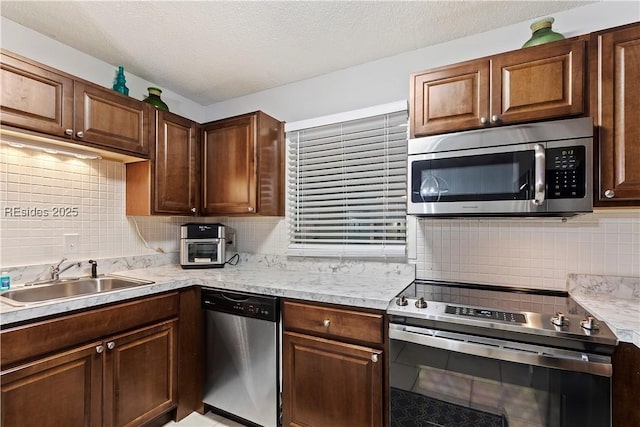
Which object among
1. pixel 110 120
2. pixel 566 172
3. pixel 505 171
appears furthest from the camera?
pixel 110 120

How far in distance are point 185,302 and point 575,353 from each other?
197 cm

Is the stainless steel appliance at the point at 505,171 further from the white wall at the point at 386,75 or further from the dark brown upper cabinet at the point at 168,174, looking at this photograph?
the dark brown upper cabinet at the point at 168,174

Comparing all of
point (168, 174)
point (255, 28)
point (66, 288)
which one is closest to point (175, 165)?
point (168, 174)

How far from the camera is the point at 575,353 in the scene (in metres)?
1.11

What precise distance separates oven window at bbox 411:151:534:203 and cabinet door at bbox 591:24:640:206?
31cm

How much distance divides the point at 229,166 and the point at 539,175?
6.51ft

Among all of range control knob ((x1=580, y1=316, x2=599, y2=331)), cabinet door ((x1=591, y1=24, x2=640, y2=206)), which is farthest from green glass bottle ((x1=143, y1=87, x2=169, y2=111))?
range control knob ((x1=580, y1=316, x2=599, y2=331))

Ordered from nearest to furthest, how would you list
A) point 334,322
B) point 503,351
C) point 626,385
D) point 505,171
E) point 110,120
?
point 626,385, point 503,351, point 505,171, point 334,322, point 110,120

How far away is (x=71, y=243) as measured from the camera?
Answer: 195 centimetres

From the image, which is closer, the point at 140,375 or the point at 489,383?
the point at 489,383

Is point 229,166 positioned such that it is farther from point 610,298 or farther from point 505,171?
point 610,298

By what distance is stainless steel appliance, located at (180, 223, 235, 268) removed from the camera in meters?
2.35

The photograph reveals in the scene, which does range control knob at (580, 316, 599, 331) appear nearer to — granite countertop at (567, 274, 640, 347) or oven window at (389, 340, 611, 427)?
granite countertop at (567, 274, 640, 347)

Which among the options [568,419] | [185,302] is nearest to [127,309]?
[185,302]
